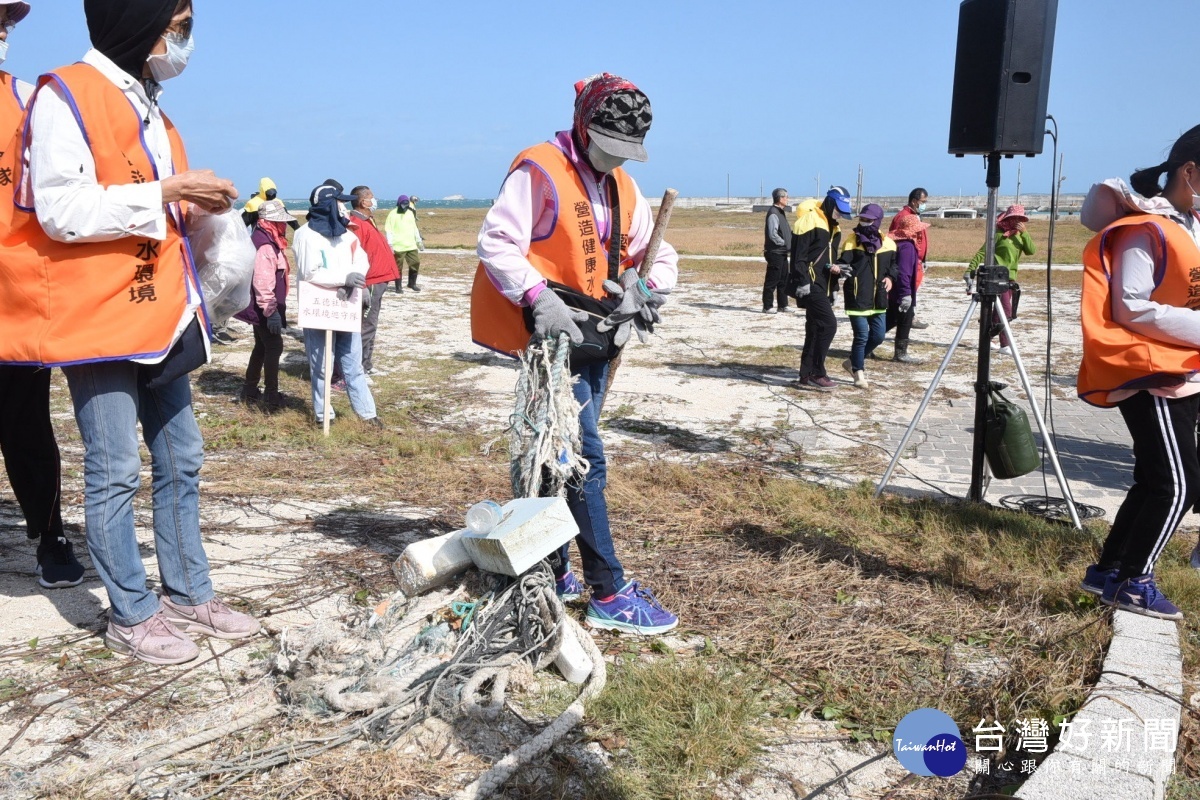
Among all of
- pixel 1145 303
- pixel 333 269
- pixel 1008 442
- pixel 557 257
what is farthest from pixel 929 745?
pixel 333 269

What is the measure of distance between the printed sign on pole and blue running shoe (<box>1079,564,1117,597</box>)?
5.35 meters

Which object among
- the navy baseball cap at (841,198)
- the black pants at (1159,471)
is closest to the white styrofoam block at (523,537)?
the black pants at (1159,471)

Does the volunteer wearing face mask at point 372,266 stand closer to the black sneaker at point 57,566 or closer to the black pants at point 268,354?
the black pants at point 268,354

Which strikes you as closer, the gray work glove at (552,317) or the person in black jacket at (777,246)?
the gray work glove at (552,317)

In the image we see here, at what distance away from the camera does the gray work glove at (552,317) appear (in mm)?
3213

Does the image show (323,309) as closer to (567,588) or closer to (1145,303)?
(567,588)

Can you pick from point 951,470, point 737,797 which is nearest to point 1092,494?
point 951,470

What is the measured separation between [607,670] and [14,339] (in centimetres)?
209

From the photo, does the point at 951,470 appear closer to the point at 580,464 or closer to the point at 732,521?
the point at 732,521

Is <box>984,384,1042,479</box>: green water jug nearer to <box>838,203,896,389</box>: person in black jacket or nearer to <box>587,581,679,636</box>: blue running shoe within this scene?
<box>587,581,679,636</box>: blue running shoe

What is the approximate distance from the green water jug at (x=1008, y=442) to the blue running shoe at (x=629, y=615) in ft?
7.51

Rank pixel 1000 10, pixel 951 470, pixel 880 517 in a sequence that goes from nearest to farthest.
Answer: pixel 1000 10
pixel 880 517
pixel 951 470

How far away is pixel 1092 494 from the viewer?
6.00 m

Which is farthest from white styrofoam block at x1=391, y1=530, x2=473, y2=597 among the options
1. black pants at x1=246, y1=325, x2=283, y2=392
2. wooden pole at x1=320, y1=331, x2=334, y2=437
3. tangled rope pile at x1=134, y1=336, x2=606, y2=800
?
black pants at x1=246, y1=325, x2=283, y2=392
